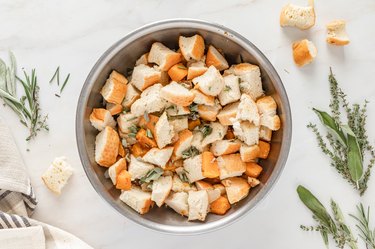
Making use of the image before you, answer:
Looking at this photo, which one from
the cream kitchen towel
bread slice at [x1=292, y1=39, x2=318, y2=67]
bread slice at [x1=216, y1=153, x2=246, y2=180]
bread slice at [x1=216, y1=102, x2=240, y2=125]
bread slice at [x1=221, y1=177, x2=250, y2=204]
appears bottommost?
the cream kitchen towel

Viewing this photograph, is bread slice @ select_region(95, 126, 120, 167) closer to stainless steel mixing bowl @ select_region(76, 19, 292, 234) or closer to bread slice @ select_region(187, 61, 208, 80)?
stainless steel mixing bowl @ select_region(76, 19, 292, 234)

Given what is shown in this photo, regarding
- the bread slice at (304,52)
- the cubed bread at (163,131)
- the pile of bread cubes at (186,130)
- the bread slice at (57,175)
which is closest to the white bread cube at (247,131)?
the pile of bread cubes at (186,130)

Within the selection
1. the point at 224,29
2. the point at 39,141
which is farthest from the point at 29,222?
the point at 224,29

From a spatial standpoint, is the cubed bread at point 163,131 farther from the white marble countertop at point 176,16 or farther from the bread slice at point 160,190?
the white marble countertop at point 176,16

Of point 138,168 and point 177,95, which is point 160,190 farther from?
A: point 177,95

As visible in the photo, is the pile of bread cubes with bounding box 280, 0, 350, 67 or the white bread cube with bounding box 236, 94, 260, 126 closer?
the white bread cube with bounding box 236, 94, 260, 126

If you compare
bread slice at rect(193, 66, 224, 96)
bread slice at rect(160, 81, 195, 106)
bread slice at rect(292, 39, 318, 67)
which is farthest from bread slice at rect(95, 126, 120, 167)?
bread slice at rect(292, 39, 318, 67)
